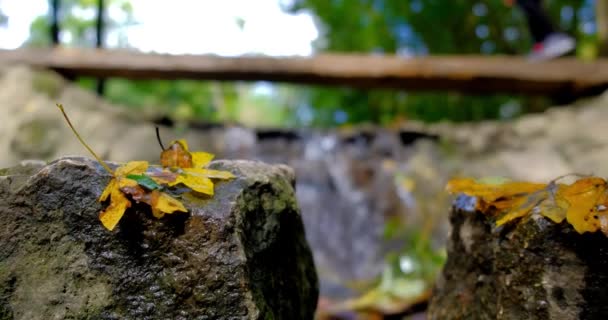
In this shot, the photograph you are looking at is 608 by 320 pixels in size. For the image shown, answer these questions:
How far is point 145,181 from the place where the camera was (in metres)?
0.98

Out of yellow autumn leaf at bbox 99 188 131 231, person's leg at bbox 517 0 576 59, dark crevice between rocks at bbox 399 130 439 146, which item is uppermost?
person's leg at bbox 517 0 576 59

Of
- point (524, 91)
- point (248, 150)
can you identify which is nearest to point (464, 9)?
point (524, 91)

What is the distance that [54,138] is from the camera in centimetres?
337

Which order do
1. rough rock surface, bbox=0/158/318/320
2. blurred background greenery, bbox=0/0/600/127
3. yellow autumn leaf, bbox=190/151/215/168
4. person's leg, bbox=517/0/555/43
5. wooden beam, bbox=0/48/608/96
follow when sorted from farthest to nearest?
blurred background greenery, bbox=0/0/600/127, person's leg, bbox=517/0/555/43, wooden beam, bbox=0/48/608/96, yellow autumn leaf, bbox=190/151/215/168, rough rock surface, bbox=0/158/318/320

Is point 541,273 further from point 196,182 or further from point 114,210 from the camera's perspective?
point 114,210

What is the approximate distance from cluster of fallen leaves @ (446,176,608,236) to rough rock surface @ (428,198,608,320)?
0.09 ft

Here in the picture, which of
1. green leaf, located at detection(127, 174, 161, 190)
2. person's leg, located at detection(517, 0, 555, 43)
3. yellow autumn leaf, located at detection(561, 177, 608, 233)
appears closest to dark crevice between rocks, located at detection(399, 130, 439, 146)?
person's leg, located at detection(517, 0, 555, 43)

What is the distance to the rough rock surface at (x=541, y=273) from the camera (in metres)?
1.00

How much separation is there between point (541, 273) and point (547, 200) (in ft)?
0.52

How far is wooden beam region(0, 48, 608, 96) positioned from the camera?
142 inches

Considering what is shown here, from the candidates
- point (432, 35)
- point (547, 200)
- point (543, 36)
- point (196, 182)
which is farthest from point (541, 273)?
point (432, 35)

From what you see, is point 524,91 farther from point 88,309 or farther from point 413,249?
point 88,309

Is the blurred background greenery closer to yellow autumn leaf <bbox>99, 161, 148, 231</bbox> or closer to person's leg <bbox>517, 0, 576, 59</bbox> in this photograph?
person's leg <bbox>517, 0, 576, 59</bbox>

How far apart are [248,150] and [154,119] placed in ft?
2.37
